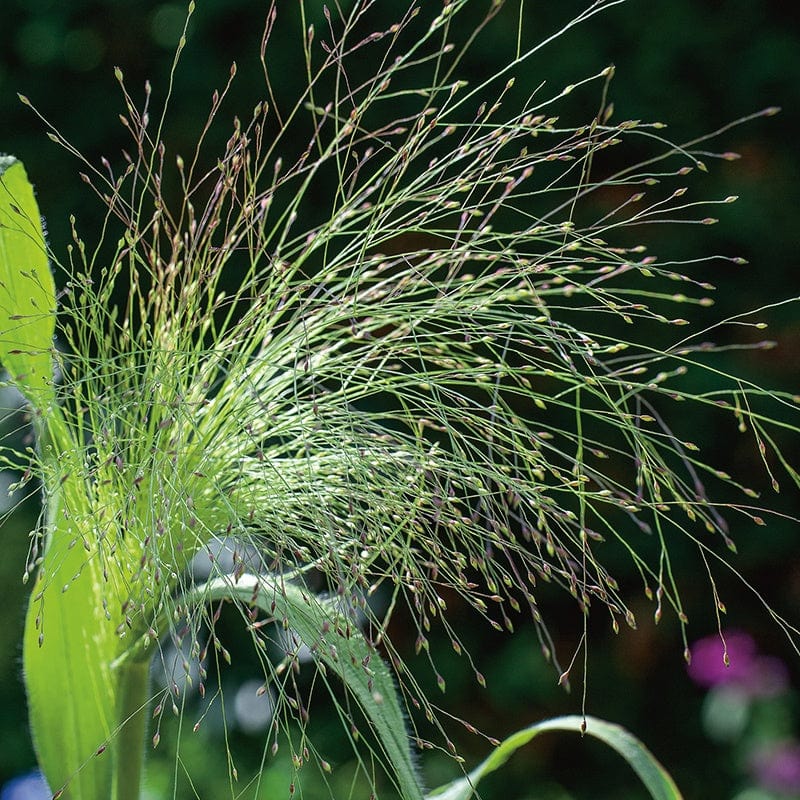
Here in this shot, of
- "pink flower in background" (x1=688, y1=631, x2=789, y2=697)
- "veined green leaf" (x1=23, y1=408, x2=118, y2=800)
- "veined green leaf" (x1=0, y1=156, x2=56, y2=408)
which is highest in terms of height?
"veined green leaf" (x1=0, y1=156, x2=56, y2=408)

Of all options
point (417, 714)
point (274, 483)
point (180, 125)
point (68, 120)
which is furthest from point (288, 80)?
point (274, 483)

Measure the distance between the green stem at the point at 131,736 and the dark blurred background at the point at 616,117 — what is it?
136cm

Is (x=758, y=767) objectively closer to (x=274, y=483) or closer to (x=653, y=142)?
(x=653, y=142)

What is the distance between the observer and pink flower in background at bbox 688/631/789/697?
1.90 metres

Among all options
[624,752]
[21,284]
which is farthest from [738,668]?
[21,284]

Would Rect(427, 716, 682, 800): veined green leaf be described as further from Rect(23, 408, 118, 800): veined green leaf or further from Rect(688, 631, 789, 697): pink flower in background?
Rect(688, 631, 789, 697): pink flower in background

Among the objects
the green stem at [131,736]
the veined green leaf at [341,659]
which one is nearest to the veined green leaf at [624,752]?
the veined green leaf at [341,659]

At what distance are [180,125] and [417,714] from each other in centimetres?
119

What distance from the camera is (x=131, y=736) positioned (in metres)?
0.64

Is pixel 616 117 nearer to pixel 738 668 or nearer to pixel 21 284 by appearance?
pixel 738 668

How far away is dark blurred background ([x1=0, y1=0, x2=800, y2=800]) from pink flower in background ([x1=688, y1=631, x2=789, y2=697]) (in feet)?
0.22

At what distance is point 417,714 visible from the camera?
82.7 inches

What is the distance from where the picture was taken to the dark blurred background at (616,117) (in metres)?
1.89

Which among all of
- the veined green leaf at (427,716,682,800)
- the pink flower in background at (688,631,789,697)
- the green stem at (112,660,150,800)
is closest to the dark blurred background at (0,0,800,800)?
the pink flower in background at (688,631,789,697)
